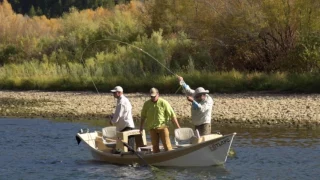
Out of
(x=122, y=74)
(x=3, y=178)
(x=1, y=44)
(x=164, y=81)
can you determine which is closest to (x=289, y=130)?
(x=3, y=178)

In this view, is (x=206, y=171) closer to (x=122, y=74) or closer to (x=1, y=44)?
(x=122, y=74)

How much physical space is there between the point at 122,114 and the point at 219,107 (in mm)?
12560

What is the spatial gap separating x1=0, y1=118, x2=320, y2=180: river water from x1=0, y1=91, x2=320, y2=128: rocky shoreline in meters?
1.98

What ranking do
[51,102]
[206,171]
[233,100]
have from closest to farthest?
[206,171], [233,100], [51,102]

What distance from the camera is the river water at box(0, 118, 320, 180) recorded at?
59.8ft

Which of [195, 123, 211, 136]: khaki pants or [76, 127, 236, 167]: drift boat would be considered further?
[195, 123, 211, 136]: khaki pants

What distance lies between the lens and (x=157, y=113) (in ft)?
58.9

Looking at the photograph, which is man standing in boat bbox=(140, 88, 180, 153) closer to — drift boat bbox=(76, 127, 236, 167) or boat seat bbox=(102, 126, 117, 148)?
drift boat bbox=(76, 127, 236, 167)

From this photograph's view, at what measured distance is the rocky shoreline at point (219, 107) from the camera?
1080 inches

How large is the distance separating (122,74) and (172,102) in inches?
→ 389

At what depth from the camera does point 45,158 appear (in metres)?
21.2

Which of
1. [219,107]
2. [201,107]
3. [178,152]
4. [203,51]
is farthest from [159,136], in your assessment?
[203,51]

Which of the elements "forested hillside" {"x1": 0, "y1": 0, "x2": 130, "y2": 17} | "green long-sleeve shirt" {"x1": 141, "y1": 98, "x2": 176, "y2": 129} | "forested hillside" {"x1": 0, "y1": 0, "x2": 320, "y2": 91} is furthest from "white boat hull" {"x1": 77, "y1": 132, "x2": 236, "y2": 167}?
"forested hillside" {"x1": 0, "y1": 0, "x2": 130, "y2": 17}

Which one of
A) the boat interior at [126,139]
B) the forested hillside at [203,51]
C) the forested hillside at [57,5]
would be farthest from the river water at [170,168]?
the forested hillside at [57,5]
